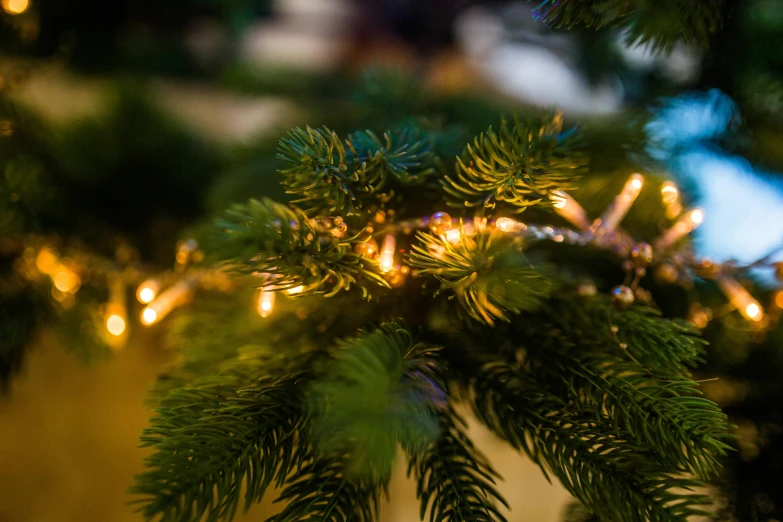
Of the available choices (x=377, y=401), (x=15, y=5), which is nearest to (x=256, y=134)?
(x=15, y=5)

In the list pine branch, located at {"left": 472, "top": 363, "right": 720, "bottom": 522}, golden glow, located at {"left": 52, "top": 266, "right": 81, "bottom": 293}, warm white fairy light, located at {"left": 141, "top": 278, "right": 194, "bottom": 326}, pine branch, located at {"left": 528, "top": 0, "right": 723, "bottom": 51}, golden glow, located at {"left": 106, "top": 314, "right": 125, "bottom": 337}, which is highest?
golden glow, located at {"left": 52, "top": 266, "right": 81, "bottom": 293}

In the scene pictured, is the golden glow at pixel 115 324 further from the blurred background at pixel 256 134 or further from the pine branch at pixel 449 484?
the pine branch at pixel 449 484

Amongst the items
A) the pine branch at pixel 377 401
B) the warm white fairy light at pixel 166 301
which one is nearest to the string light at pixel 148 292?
the warm white fairy light at pixel 166 301

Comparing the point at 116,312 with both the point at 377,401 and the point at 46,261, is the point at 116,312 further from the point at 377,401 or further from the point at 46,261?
the point at 377,401

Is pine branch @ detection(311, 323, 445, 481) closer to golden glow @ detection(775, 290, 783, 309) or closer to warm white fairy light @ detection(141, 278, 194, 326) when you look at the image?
warm white fairy light @ detection(141, 278, 194, 326)

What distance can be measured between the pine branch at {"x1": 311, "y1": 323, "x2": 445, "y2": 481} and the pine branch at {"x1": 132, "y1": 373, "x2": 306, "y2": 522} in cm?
2

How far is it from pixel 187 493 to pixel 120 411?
0.49m

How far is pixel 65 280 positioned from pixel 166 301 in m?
0.16

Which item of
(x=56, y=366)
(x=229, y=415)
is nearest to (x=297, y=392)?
(x=229, y=415)

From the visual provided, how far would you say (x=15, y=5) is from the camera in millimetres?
439

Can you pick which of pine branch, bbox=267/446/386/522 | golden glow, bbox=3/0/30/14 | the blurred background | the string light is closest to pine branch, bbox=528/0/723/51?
the blurred background

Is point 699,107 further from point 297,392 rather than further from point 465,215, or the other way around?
point 297,392

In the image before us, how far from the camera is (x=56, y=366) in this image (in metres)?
0.64

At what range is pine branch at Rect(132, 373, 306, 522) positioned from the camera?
21 centimetres
